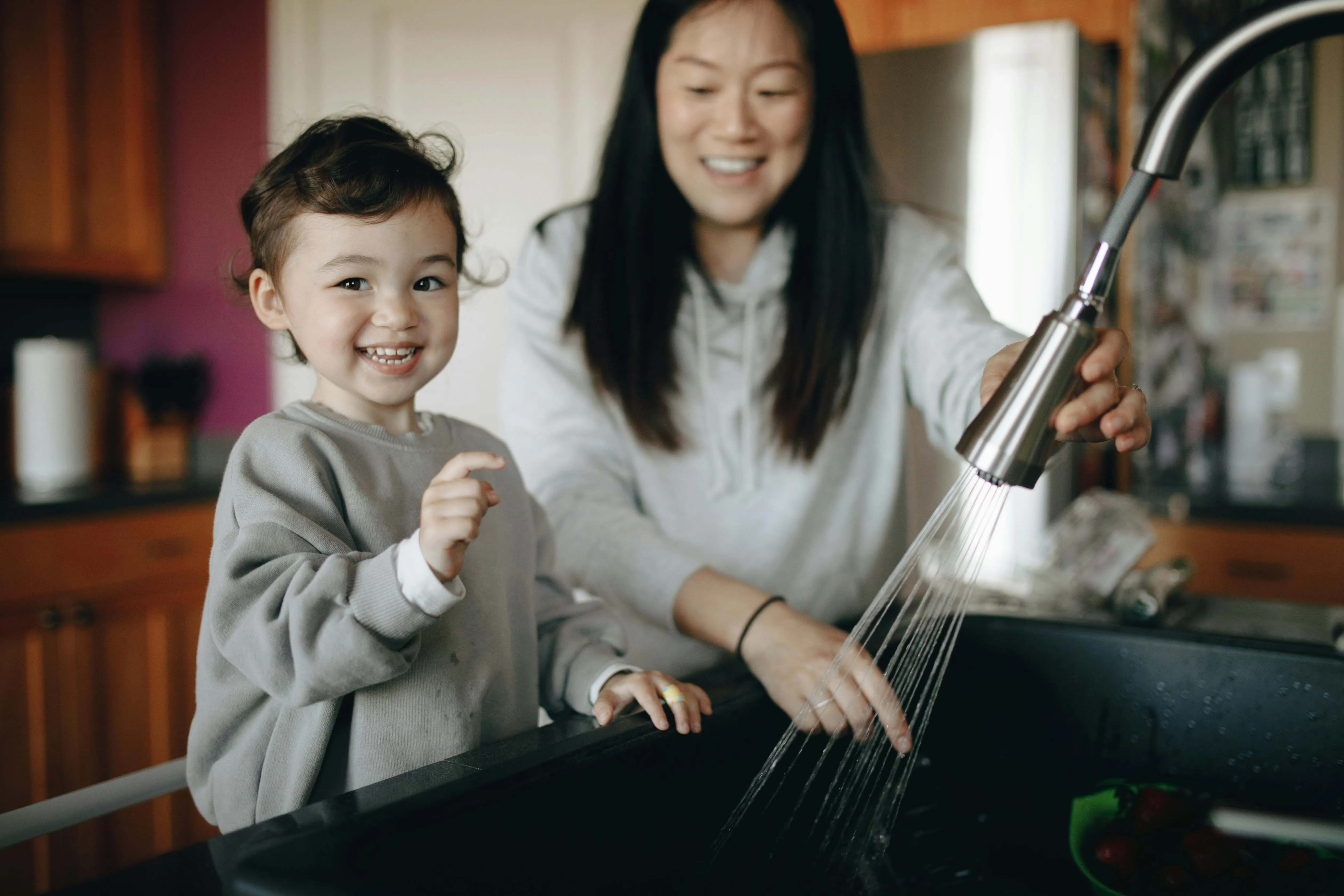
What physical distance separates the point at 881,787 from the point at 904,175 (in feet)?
6.62

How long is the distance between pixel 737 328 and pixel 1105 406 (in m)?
0.63

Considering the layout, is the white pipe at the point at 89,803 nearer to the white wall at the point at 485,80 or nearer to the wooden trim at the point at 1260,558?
the white wall at the point at 485,80

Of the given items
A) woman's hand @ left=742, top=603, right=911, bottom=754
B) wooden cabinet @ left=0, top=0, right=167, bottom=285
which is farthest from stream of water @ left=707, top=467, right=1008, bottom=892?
wooden cabinet @ left=0, top=0, right=167, bottom=285

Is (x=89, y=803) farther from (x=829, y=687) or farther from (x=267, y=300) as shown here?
(x=829, y=687)

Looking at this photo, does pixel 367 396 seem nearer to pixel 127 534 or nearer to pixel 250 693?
pixel 250 693

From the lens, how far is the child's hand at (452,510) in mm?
483

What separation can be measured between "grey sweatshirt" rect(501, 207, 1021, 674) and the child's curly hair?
1.52ft

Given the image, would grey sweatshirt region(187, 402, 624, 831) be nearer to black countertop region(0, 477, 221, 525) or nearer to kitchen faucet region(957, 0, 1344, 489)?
kitchen faucet region(957, 0, 1344, 489)

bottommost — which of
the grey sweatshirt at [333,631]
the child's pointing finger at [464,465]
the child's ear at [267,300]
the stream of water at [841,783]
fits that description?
the stream of water at [841,783]

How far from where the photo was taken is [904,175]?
2.48m

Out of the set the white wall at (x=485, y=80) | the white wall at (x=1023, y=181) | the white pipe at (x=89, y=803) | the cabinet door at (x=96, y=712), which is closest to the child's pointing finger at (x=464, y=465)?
the white pipe at (x=89, y=803)

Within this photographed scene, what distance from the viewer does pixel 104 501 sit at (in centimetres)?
201

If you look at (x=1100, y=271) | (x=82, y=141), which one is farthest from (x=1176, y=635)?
(x=82, y=141)

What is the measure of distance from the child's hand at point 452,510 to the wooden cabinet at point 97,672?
1.55 metres
